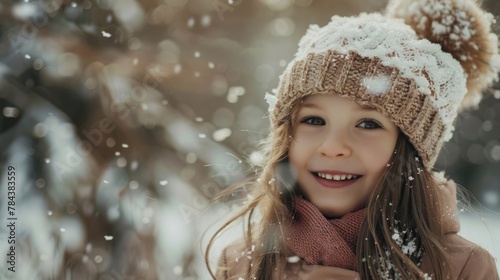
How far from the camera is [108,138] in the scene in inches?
116

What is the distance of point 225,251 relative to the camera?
2.35 m

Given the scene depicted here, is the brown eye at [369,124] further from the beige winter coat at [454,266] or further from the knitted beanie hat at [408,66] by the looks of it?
the beige winter coat at [454,266]

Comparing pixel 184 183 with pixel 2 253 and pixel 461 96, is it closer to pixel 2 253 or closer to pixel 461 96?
pixel 2 253

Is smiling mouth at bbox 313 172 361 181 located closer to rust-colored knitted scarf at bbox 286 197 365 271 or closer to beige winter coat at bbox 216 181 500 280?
rust-colored knitted scarf at bbox 286 197 365 271

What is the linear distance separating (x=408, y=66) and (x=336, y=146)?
35cm

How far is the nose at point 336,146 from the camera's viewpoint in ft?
6.38

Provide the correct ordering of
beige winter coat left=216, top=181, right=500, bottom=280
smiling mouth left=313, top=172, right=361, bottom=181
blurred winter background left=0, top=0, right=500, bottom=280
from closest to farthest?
beige winter coat left=216, top=181, right=500, bottom=280, smiling mouth left=313, top=172, right=361, bottom=181, blurred winter background left=0, top=0, right=500, bottom=280

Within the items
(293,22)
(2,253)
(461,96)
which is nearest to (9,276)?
(2,253)

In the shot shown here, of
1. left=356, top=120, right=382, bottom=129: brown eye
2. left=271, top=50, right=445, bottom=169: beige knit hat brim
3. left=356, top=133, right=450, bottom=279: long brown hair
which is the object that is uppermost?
left=271, top=50, right=445, bottom=169: beige knit hat brim

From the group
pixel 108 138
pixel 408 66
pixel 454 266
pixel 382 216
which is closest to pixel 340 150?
pixel 382 216

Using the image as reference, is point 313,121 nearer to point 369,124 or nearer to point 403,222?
point 369,124

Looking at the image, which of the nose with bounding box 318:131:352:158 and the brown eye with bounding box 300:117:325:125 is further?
the brown eye with bounding box 300:117:325:125

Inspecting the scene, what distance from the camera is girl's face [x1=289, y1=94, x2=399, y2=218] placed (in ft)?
6.44

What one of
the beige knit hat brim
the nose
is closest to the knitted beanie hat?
the beige knit hat brim
